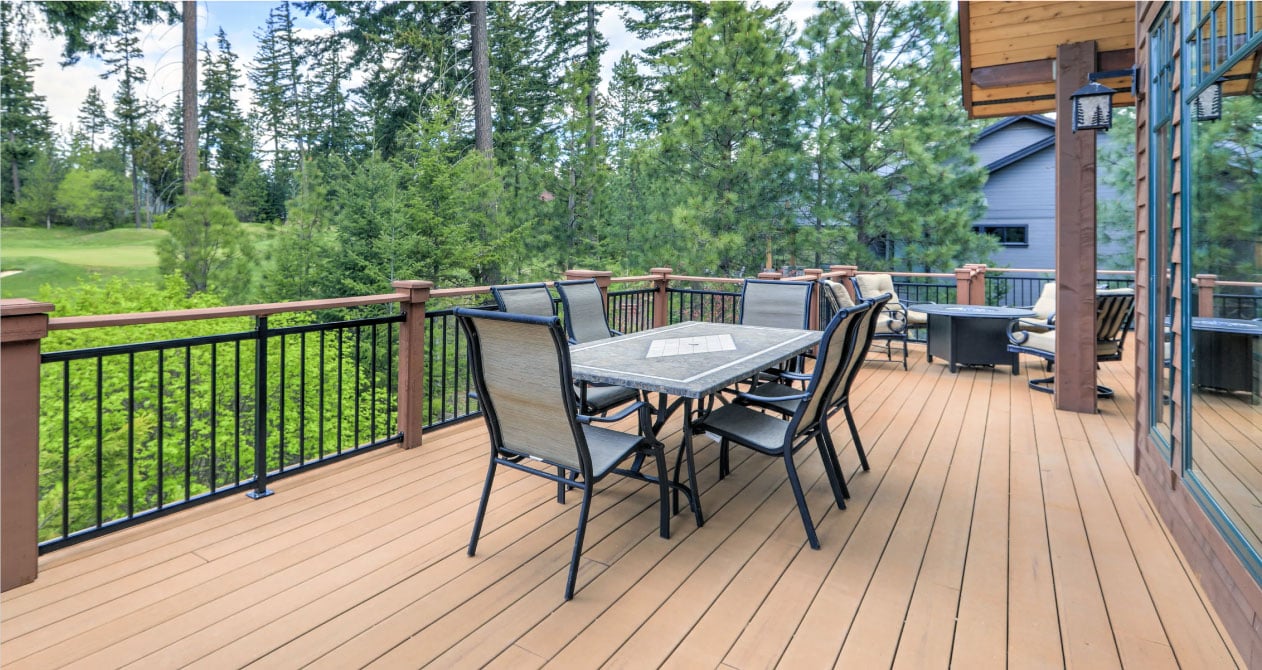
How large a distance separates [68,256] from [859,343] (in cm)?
1999

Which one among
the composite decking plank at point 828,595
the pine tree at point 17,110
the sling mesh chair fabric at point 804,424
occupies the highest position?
the pine tree at point 17,110

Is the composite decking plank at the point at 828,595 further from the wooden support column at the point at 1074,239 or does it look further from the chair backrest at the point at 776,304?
the wooden support column at the point at 1074,239

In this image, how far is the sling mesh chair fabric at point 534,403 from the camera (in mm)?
2014

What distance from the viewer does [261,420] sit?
2.90 metres

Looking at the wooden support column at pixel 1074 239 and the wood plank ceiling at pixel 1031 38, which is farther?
the wooden support column at pixel 1074 239

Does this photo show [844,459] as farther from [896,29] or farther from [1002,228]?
[1002,228]

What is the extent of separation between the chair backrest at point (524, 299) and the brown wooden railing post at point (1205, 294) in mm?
2789

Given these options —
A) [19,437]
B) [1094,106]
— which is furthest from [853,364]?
[19,437]

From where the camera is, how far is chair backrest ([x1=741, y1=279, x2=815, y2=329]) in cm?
436

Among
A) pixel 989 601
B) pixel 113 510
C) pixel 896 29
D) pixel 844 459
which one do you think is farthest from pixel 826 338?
pixel 896 29

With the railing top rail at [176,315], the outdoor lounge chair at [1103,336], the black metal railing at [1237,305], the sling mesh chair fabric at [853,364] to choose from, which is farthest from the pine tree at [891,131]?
the railing top rail at [176,315]

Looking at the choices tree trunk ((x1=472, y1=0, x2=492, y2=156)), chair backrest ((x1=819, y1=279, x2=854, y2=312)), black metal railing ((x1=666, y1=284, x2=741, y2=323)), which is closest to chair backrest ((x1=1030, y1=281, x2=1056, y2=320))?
chair backrest ((x1=819, y1=279, x2=854, y2=312))

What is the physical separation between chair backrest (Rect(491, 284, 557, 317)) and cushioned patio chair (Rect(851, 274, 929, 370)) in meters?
3.61

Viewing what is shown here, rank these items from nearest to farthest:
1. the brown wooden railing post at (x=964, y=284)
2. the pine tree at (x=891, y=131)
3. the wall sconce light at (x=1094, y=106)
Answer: the wall sconce light at (x=1094, y=106) → the brown wooden railing post at (x=964, y=284) → the pine tree at (x=891, y=131)
